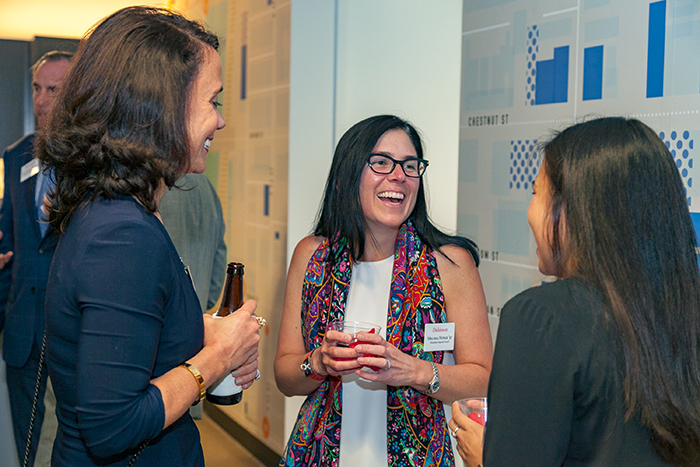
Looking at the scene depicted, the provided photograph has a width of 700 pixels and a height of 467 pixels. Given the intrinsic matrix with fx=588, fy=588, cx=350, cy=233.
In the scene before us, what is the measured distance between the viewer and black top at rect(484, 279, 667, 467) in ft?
3.34

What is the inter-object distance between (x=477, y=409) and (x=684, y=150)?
1.24 meters

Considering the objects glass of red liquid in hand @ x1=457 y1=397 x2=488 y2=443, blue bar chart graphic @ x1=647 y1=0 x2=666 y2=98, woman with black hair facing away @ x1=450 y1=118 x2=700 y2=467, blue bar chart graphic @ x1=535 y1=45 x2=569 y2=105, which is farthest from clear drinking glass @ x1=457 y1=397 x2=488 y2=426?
blue bar chart graphic @ x1=535 y1=45 x2=569 y2=105

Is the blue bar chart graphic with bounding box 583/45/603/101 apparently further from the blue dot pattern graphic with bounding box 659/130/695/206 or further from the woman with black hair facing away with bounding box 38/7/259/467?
the woman with black hair facing away with bounding box 38/7/259/467

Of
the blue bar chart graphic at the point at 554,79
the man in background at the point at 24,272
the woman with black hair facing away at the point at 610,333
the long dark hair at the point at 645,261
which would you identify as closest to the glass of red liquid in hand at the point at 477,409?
the woman with black hair facing away at the point at 610,333

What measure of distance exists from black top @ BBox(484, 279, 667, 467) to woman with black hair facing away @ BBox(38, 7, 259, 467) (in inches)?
24.7

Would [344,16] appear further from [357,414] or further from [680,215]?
[680,215]

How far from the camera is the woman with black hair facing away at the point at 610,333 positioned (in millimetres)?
1020

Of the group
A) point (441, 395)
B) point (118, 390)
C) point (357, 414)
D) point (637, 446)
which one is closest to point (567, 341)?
point (637, 446)

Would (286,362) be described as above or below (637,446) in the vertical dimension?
below

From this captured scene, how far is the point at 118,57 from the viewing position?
118 centimetres

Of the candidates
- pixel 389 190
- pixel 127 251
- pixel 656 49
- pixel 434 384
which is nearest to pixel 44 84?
pixel 389 190

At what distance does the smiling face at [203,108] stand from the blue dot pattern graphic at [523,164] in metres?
1.58

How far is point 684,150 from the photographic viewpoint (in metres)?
1.95

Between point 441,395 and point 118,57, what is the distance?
1.35 metres
